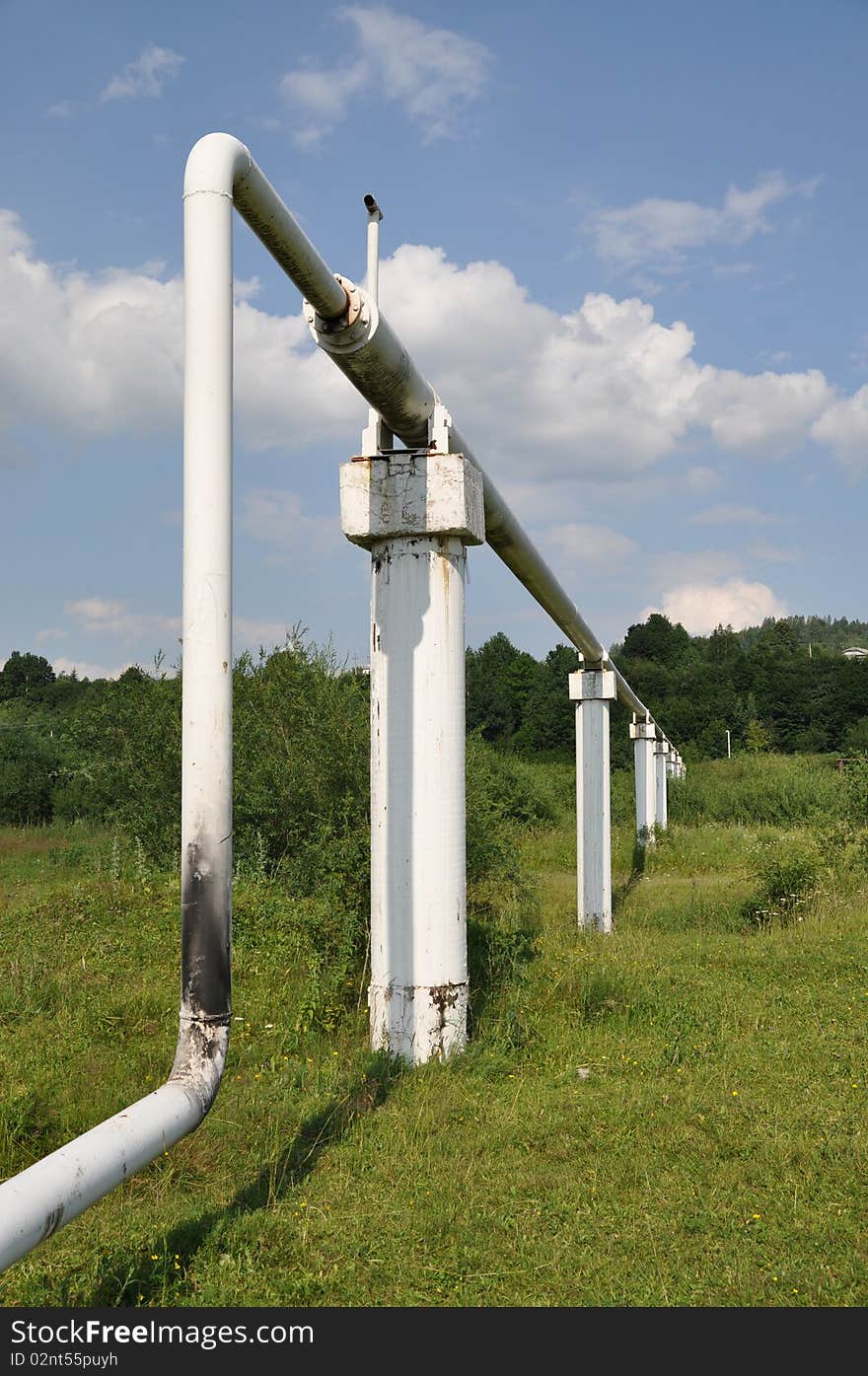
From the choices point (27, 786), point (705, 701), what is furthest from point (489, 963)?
point (705, 701)

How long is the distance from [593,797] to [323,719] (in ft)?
10.3

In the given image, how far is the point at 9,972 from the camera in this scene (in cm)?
618

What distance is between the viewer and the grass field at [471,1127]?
10.2ft

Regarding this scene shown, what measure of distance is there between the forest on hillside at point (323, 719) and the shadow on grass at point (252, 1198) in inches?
166

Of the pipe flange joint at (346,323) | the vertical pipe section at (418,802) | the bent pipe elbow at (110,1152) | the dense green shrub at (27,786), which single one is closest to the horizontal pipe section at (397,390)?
the pipe flange joint at (346,323)

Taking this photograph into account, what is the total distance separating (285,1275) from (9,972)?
148 inches

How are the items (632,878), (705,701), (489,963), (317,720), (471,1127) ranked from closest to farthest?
(471,1127), (489,963), (317,720), (632,878), (705,701)

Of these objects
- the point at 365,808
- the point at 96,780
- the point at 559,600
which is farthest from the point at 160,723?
the point at 559,600

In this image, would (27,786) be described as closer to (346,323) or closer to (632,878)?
(632,878)

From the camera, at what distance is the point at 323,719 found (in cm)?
1052

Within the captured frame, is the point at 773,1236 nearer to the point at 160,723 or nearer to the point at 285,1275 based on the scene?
the point at 285,1275

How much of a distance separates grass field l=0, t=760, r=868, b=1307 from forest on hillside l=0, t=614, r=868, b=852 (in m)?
2.39

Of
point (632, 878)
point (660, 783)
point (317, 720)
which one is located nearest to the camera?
point (317, 720)

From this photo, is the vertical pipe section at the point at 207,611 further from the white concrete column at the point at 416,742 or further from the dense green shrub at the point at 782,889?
the dense green shrub at the point at 782,889
